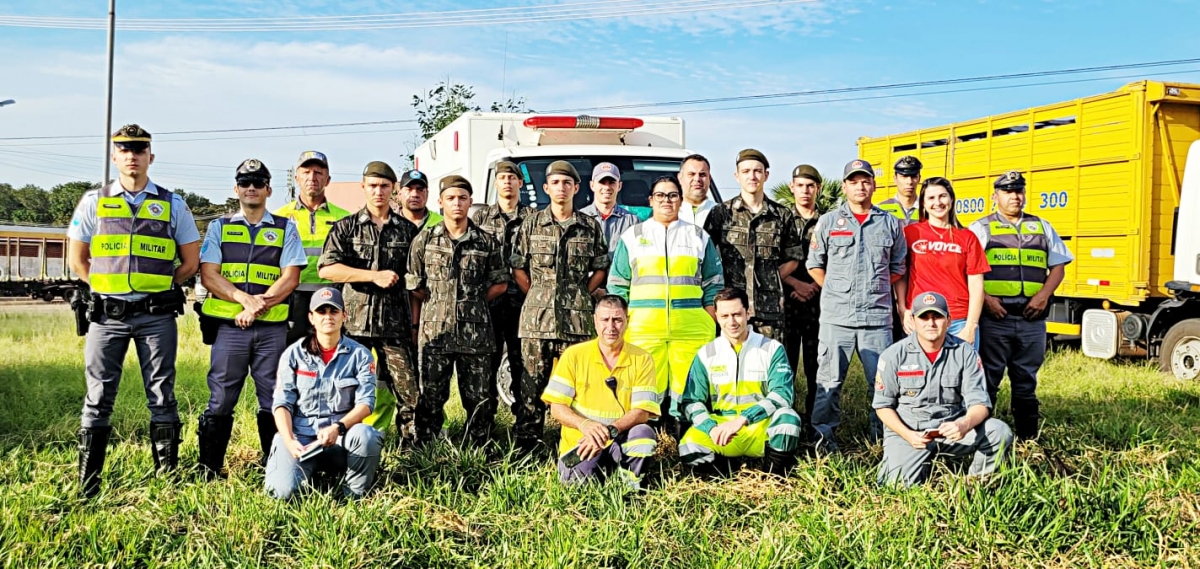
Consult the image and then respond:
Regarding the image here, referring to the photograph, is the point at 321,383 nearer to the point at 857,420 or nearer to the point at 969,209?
the point at 857,420

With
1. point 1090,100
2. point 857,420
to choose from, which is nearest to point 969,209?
point 1090,100

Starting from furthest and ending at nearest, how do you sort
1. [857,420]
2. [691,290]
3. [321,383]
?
[857,420] → [691,290] → [321,383]

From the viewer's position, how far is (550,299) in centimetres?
540

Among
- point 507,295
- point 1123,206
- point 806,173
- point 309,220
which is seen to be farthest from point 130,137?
point 1123,206

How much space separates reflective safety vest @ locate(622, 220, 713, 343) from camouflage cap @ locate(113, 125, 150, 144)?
272 cm

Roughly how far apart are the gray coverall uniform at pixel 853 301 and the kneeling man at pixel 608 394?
1.25 m

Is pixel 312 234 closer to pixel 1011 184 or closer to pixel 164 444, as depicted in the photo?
pixel 164 444

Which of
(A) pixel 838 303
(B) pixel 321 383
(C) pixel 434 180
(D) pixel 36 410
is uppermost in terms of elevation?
(C) pixel 434 180

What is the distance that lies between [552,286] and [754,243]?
1.29 metres

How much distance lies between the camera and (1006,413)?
6.91 m

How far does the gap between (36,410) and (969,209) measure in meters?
10.6

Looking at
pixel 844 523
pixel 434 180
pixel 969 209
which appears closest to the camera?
pixel 844 523

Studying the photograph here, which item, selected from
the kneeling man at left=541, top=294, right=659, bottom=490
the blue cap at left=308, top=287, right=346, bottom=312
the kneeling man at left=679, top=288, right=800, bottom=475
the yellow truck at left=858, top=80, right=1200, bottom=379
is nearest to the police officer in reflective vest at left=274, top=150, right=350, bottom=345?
the blue cap at left=308, top=287, right=346, bottom=312

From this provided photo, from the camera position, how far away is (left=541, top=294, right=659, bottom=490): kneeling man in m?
4.72
